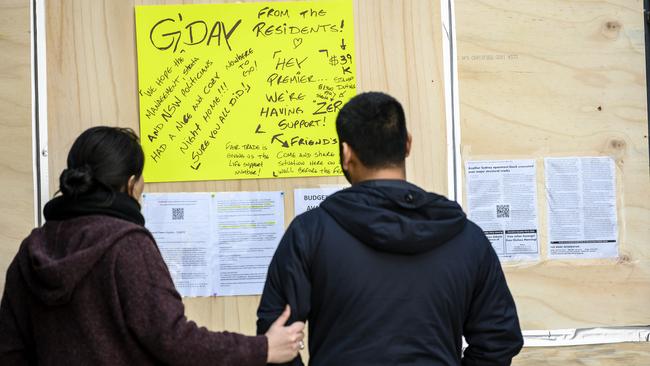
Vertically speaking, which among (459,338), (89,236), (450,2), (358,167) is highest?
(450,2)

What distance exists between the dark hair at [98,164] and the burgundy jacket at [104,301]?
98 mm

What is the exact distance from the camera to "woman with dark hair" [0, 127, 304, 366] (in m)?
2.10

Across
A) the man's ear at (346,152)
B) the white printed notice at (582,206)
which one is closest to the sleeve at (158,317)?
the man's ear at (346,152)

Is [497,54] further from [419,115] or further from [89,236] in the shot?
[89,236]

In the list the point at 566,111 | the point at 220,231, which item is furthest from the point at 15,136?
the point at 566,111

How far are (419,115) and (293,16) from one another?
713 millimetres

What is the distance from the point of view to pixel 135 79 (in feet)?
10.7

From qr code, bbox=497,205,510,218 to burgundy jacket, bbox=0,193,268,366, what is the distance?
157 cm

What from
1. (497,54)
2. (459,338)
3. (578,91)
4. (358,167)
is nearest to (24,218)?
(358,167)

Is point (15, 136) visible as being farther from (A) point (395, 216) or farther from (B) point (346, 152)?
(A) point (395, 216)

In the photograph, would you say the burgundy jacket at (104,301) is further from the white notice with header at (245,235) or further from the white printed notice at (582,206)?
the white printed notice at (582,206)

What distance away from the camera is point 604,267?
10.9 ft

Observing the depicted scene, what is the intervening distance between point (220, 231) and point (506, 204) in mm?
1286

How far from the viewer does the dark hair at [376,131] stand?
2.23 m
